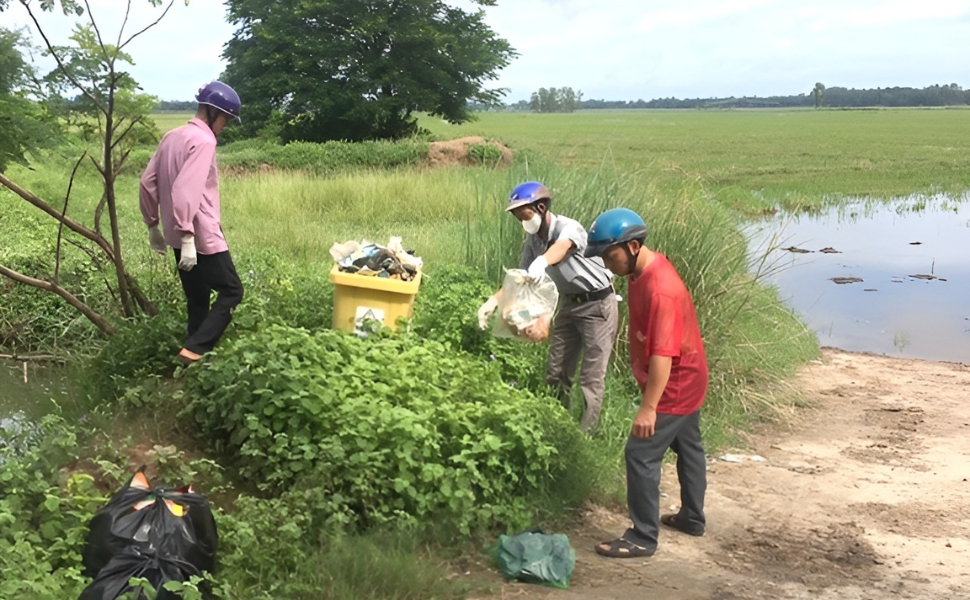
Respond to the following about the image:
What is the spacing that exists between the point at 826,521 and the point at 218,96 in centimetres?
439

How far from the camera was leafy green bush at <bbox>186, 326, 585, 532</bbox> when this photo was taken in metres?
4.64

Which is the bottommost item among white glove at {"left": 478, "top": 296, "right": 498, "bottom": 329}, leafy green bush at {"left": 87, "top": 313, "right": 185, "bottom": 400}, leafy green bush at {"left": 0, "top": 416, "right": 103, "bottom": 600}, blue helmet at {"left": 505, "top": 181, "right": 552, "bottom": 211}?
leafy green bush at {"left": 0, "top": 416, "right": 103, "bottom": 600}

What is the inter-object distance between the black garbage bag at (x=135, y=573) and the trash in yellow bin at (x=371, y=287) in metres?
2.90

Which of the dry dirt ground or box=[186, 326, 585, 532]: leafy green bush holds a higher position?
box=[186, 326, 585, 532]: leafy green bush

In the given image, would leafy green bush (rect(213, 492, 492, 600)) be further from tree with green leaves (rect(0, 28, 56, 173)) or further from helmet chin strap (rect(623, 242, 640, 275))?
tree with green leaves (rect(0, 28, 56, 173))

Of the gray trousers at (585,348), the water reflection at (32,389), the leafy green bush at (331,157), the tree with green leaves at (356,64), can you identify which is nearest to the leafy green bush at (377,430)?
the gray trousers at (585,348)

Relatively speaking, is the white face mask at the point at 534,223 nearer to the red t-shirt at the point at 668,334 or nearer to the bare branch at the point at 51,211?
the red t-shirt at the point at 668,334

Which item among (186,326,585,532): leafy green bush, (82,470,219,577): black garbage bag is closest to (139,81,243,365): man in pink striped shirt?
(186,326,585,532): leafy green bush

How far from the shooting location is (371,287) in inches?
258

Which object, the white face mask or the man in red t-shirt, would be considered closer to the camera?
the man in red t-shirt

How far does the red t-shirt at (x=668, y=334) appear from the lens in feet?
14.9

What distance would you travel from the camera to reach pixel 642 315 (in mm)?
4652

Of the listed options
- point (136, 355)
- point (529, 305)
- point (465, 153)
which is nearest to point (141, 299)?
point (136, 355)

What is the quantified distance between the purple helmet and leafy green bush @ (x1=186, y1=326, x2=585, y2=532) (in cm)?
144
